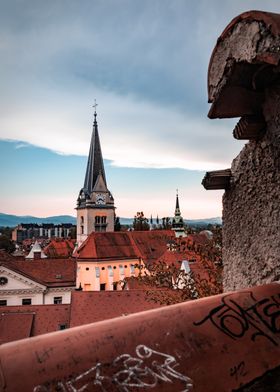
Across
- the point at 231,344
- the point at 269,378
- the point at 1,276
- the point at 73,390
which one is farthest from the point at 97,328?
the point at 1,276

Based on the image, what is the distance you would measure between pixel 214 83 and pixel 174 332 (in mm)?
1564

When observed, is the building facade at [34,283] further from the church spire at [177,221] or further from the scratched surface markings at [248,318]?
the scratched surface markings at [248,318]

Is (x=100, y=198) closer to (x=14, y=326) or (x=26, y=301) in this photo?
(x=26, y=301)

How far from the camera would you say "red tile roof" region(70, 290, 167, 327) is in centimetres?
1980

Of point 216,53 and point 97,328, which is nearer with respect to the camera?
point 97,328

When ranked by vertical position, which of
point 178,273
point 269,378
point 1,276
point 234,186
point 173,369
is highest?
point 234,186

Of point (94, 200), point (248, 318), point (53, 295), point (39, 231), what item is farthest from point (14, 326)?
point (39, 231)

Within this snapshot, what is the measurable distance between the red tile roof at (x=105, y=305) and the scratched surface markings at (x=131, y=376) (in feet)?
61.5

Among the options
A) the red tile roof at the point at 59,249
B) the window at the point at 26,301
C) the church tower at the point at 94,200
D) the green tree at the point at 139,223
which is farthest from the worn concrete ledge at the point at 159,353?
the red tile roof at the point at 59,249

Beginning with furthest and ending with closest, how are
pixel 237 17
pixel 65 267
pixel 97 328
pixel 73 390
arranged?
pixel 65 267, pixel 237 17, pixel 97 328, pixel 73 390

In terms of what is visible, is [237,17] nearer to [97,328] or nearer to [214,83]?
[214,83]

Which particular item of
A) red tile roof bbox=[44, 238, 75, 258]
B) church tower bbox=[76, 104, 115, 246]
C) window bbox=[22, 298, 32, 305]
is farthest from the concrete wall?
red tile roof bbox=[44, 238, 75, 258]

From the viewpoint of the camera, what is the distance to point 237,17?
201cm

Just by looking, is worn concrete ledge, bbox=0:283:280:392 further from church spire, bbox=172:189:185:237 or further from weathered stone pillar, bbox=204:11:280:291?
church spire, bbox=172:189:185:237
